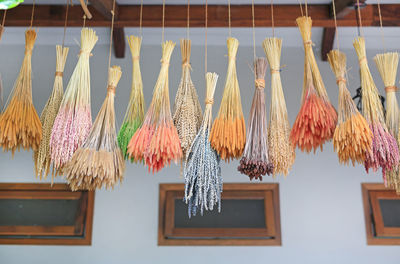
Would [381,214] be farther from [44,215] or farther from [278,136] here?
[44,215]

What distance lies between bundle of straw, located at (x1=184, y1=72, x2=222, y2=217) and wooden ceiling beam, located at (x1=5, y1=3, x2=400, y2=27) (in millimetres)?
1493

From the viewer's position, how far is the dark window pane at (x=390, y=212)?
104 inches

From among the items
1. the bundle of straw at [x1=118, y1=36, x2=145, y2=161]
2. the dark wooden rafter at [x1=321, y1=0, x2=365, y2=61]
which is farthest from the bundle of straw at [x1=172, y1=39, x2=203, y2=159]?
the dark wooden rafter at [x1=321, y1=0, x2=365, y2=61]

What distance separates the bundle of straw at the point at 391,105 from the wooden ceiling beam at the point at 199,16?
1178 millimetres

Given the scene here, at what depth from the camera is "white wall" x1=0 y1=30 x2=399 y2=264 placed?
2.61 meters

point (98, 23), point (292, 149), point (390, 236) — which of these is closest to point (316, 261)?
point (390, 236)

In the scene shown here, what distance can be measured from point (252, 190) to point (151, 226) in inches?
29.9

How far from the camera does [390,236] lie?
8.55ft

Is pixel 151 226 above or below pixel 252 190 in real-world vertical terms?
below

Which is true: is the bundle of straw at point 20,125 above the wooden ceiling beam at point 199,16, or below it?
below

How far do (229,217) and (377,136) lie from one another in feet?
4.84

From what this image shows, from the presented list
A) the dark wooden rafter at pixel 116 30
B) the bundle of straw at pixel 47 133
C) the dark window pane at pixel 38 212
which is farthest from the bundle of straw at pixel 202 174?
the dark window pane at pixel 38 212

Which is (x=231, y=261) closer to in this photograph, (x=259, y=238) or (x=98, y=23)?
(x=259, y=238)

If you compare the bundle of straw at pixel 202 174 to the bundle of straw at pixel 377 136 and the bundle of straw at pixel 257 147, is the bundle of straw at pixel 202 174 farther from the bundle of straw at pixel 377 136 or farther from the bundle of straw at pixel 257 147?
the bundle of straw at pixel 377 136
